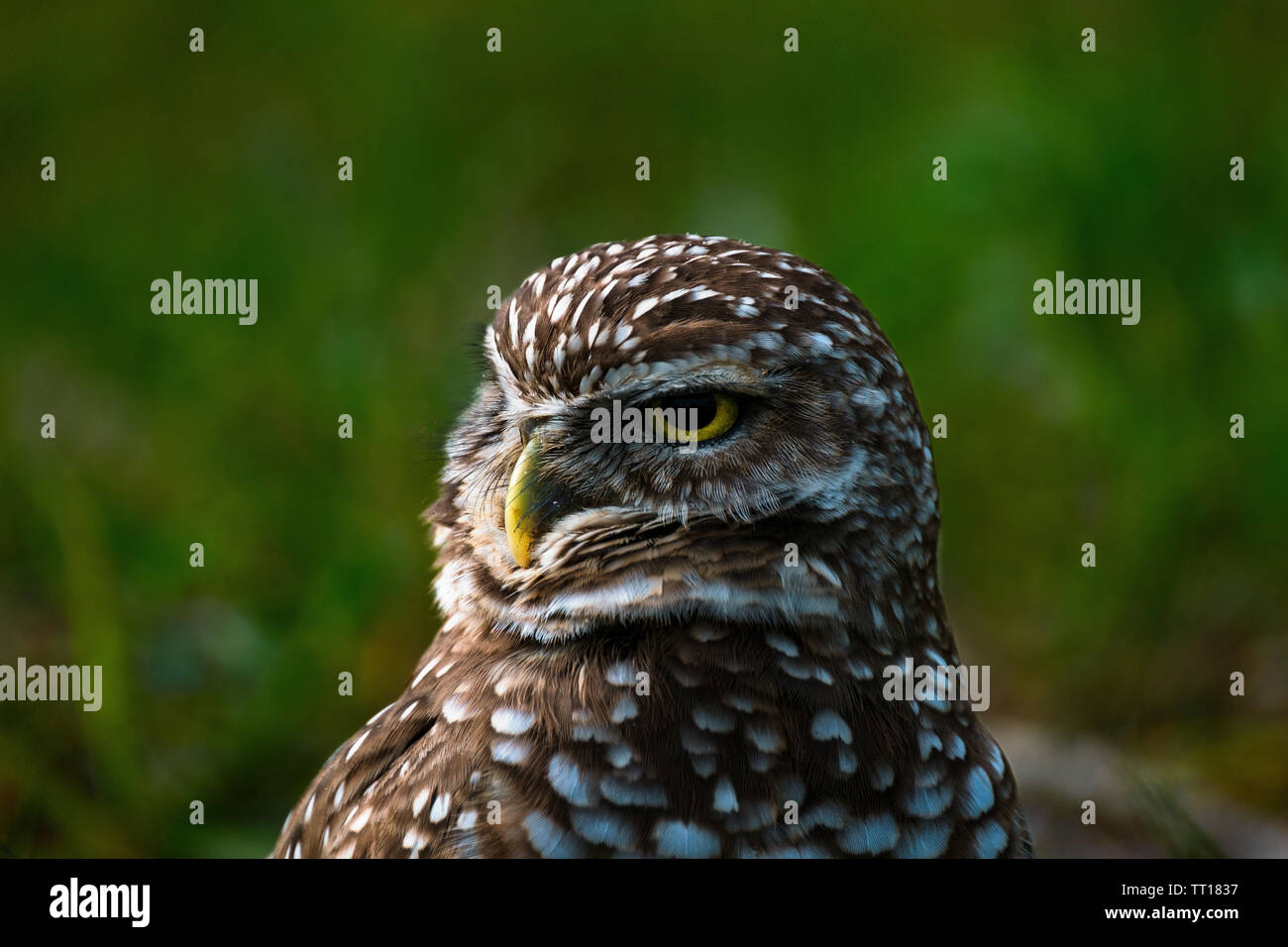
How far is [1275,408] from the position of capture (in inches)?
170

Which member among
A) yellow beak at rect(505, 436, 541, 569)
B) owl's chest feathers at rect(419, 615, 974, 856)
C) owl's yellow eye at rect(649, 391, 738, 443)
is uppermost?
owl's yellow eye at rect(649, 391, 738, 443)

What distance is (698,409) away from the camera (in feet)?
7.45

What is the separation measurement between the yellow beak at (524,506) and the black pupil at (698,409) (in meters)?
0.31

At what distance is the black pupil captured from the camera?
227 centimetres

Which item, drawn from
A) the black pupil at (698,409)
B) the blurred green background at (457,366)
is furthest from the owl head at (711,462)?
the blurred green background at (457,366)

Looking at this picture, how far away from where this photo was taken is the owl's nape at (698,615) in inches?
85.5

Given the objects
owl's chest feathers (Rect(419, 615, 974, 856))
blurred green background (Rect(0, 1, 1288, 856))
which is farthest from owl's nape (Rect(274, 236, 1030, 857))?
blurred green background (Rect(0, 1, 1288, 856))

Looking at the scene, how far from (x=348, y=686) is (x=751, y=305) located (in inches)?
95.0

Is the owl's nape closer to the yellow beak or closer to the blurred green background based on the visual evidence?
the yellow beak

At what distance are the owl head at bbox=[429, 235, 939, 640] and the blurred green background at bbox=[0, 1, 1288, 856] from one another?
56cm

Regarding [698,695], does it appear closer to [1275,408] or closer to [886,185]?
[1275,408]

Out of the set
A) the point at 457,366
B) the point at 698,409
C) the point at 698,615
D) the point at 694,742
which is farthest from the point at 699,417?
the point at 457,366

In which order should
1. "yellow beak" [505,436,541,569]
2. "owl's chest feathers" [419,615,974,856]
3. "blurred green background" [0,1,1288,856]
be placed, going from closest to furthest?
"owl's chest feathers" [419,615,974,856] → "yellow beak" [505,436,541,569] → "blurred green background" [0,1,1288,856]

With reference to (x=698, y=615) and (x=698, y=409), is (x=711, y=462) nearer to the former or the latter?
(x=698, y=409)
